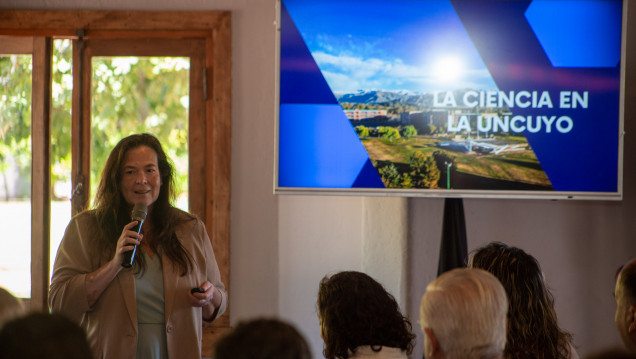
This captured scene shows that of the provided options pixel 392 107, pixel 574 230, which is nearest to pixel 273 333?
pixel 392 107

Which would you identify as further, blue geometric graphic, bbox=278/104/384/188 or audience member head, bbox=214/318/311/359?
blue geometric graphic, bbox=278/104/384/188

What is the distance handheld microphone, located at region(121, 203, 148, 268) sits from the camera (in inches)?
84.5

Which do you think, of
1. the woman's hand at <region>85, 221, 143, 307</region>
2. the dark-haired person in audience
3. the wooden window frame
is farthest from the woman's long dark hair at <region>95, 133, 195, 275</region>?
the wooden window frame

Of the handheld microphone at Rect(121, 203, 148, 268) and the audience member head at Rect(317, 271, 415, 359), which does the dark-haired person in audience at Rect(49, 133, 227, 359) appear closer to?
the handheld microphone at Rect(121, 203, 148, 268)

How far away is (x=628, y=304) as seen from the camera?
1.89 metres

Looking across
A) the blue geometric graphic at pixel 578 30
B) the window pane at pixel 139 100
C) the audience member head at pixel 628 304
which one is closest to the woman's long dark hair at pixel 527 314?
the audience member head at pixel 628 304

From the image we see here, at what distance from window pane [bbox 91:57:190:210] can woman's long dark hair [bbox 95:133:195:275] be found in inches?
48.4

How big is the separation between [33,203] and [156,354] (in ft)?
6.16

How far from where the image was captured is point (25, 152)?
3.82 meters

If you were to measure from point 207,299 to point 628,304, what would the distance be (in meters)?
1.37

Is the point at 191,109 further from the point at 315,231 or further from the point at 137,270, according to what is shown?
the point at 137,270

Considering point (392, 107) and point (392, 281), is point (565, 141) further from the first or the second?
point (392, 281)

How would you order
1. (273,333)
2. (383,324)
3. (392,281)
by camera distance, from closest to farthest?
(273,333), (383,324), (392,281)

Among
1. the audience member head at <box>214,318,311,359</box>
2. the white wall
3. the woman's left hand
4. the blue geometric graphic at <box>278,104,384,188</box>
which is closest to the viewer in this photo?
the audience member head at <box>214,318,311,359</box>
